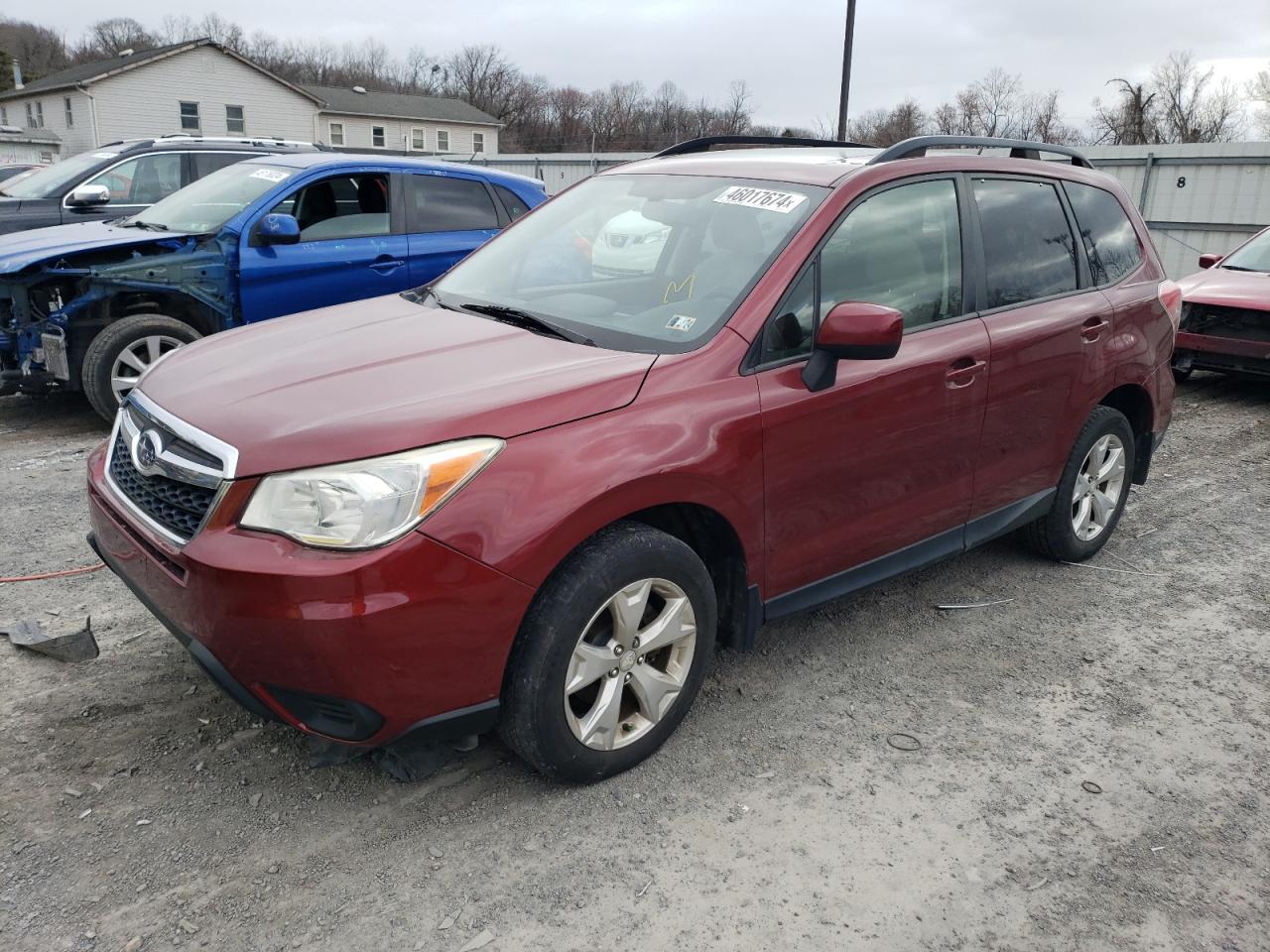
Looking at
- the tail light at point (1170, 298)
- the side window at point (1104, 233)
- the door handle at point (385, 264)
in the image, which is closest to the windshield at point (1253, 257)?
the tail light at point (1170, 298)

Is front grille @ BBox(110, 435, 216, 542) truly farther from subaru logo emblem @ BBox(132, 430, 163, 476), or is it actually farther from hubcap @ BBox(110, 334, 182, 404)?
hubcap @ BBox(110, 334, 182, 404)

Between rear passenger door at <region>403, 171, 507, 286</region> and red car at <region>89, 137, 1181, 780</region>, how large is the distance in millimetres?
3241

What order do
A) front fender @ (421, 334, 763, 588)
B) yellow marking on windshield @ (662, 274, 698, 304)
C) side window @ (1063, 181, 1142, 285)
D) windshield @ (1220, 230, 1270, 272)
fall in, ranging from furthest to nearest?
windshield @ (1220, 230, 1270, 272) < side window @ (1063, 181, 1142, 285) < yellow marking on windshield @ (662, 274, 698, 304) < front fender @ (421, 334, 763, 588)

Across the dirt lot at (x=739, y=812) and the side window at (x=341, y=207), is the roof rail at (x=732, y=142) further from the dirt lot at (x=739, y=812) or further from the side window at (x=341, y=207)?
the side window at (x=341, y=207)

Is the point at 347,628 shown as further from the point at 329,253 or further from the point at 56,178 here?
the point at 56,178

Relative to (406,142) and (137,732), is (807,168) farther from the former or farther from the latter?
(406,142)

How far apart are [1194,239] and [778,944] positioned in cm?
1445

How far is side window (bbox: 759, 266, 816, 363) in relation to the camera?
3.05 m

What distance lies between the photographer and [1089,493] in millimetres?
4578

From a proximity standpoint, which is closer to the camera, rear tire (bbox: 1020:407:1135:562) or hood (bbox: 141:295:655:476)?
hood (bbox: 141:295:655:476)

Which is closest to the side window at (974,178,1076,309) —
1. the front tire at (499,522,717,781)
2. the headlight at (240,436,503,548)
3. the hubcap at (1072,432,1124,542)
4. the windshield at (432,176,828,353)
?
the hubcap at (1072,432,1124,542)

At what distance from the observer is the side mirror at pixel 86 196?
855 cm

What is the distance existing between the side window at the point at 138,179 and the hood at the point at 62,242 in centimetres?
281

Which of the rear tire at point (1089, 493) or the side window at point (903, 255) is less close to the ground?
the side window at point (903, 255)
